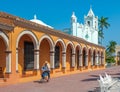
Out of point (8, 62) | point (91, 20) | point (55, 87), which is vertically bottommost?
point (55, 87)

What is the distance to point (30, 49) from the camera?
69.9 ft

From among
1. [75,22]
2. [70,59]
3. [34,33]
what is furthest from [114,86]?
[75,22]

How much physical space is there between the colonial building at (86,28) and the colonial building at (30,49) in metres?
6.38

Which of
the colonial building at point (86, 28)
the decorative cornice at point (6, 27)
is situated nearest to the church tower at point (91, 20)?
the colonial building at point (86, 28)

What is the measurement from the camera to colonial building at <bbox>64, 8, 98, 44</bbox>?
39.5 m

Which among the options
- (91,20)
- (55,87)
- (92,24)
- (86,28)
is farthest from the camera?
(91,20)

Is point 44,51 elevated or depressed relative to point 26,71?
elevated

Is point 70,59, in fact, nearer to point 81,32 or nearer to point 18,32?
point 81,32

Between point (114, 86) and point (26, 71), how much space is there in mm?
13101

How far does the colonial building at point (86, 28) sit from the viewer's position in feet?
129

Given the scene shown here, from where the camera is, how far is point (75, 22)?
3944 cm

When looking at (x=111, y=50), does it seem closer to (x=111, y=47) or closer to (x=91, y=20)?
(x=111, y=47)

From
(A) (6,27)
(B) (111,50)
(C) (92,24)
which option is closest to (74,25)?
(C) (92,24)

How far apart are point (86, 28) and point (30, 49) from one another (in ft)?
74.0
